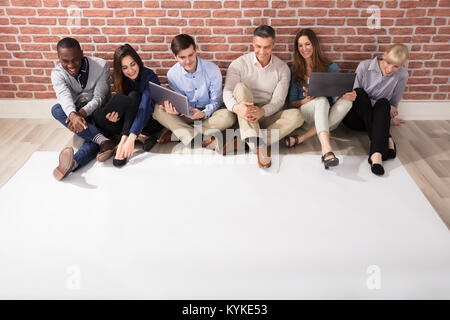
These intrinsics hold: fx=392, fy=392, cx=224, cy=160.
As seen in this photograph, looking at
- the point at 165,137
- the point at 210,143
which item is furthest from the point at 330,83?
the point at 165,137

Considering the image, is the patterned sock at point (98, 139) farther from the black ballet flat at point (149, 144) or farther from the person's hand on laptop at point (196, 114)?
the person's hand on laptop at point (196, 114)

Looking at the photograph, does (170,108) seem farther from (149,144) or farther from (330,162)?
(330,162)

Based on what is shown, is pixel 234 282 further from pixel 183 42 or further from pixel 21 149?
pixel 21 149

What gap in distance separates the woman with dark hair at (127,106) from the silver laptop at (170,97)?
8 centimetres

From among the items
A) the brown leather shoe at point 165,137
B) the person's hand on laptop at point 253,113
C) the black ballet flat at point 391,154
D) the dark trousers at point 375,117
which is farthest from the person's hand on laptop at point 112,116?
the black ballet flat at point 391,154

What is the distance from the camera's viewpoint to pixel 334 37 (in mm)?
3223

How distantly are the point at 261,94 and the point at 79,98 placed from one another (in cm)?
140

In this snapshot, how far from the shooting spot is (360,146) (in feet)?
10.0

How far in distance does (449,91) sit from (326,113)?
1.37 metres

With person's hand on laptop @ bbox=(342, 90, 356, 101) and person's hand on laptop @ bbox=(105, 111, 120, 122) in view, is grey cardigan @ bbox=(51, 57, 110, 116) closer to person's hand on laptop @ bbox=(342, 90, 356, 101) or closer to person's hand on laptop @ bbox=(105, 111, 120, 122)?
person's hand on laptop @ bbox=(105, 111, 120, 122)

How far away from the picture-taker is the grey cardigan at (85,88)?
2854mm

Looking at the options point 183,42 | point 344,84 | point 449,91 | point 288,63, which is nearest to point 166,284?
point 183,42

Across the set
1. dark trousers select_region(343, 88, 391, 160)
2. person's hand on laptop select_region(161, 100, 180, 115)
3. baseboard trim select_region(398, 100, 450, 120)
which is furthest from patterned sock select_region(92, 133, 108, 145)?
baseboard trim select_region(398, 100, 450, 120)

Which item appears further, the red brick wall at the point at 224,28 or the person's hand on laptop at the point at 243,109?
the red brick wall at the point at 224,28
